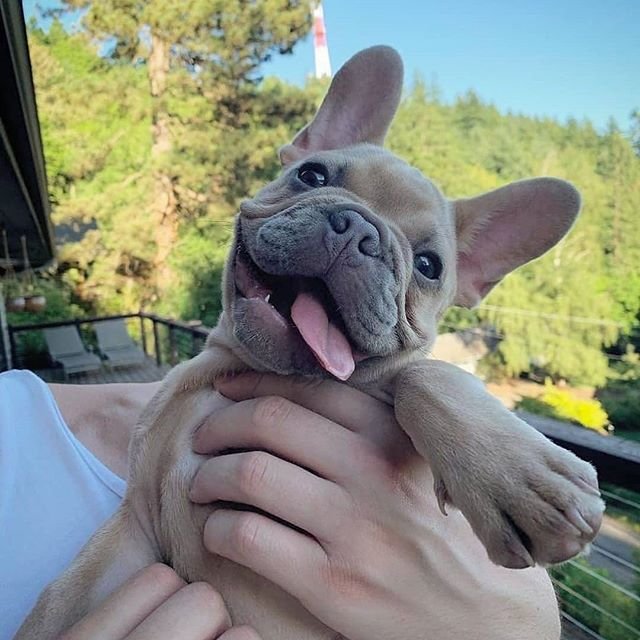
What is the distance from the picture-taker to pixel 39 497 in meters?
1.37

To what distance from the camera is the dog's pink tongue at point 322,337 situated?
1043 mm

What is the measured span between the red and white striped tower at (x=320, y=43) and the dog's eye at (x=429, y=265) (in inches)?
562

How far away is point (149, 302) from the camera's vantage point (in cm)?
1739

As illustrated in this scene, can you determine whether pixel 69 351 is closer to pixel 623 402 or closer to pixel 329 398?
pixel 329 398

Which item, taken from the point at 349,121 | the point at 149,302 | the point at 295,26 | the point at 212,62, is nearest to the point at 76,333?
the point at 149,302

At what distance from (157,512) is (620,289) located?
21.0m

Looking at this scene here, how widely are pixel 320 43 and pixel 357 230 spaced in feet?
55.0

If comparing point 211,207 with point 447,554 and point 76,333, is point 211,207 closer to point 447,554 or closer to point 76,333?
point 76,333

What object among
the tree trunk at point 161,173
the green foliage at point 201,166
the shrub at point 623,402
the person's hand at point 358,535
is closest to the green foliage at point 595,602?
the person's hand at point 358,535

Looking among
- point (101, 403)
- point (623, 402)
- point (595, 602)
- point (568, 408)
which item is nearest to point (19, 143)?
point (101, 403)

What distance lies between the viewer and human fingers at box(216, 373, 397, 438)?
1.09 m

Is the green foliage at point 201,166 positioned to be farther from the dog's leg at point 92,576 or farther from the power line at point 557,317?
the dog's leg at point 92,576

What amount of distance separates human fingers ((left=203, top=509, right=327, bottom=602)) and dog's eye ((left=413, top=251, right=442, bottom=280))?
0.58m

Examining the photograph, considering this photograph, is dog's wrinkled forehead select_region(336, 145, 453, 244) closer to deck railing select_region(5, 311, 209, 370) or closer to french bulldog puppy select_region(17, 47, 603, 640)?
french bulldog puppy select_region(17, 47, 603, 640)
